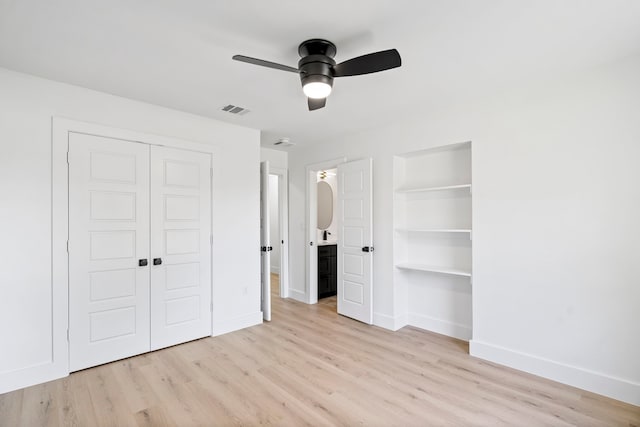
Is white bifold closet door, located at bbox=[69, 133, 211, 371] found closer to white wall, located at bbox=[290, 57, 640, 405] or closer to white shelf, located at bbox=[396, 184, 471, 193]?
white shelf, located at bbox=[396, 184, 471, 193]

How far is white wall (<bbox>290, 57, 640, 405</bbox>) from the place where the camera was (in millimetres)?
2387

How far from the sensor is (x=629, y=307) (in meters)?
2.36

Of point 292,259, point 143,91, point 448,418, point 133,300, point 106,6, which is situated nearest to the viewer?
point 106,6

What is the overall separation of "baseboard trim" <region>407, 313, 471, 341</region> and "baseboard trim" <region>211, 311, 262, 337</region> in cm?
196

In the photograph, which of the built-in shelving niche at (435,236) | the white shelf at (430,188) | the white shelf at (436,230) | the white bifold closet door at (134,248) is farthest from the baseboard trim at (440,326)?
the white bifold closet door at (134,248)

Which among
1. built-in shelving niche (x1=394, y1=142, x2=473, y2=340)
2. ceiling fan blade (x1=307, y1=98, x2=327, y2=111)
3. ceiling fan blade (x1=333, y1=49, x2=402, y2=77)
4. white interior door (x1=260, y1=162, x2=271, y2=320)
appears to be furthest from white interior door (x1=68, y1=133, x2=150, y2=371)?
built-in shelving niche (x1=394, y1=142, x2=473, y2=340)

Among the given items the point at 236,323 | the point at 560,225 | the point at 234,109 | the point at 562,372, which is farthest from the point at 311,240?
the point at 562,372

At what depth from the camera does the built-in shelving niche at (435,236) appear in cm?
354

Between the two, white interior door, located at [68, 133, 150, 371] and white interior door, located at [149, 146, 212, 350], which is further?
white interior door, located at [149, 146, 212, 350]

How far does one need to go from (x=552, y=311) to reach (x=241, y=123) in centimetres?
371

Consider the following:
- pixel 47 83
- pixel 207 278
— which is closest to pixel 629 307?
pixel 207 278

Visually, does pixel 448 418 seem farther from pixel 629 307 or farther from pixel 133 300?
pixel 133 300

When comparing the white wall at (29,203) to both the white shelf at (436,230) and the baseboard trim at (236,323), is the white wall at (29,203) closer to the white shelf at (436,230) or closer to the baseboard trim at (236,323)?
the baseboard trim at (236,323)

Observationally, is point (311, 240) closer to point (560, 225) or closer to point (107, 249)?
point (107, 249)
